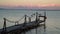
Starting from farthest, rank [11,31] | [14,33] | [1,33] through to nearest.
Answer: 1. [14,33]
2. [11,31]
3. [1,33]

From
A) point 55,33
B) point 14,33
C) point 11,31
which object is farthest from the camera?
point 55,33

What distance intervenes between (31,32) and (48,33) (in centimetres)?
244

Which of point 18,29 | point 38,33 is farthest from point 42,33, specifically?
point 18,29

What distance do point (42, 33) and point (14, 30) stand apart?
21.8ft

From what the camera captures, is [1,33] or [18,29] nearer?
[1,33]

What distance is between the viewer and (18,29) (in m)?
18.5

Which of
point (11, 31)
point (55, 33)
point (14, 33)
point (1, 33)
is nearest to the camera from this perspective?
point (1, 33)

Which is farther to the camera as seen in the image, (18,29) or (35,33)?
(35,33)

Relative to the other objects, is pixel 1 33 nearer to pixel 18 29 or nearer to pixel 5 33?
pixel 5 33

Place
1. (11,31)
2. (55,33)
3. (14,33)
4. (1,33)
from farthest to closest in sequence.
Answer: (55,33)
(14,33)
(11,31)
(1,33)

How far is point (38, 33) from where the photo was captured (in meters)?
23.2

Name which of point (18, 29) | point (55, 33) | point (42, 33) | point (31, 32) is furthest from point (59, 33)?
point (18, 29)

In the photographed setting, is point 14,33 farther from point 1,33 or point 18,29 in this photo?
point 1,33

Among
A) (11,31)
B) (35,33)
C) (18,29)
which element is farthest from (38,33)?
(11,31)
